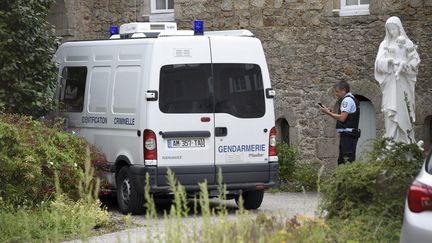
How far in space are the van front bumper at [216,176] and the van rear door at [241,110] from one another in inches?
0.5

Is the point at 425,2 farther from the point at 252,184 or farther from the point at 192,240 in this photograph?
the point at 192,240

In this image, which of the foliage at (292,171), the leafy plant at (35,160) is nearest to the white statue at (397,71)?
the foliage at (292,171)

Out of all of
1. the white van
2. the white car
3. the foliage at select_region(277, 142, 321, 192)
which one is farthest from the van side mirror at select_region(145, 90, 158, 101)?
the white car

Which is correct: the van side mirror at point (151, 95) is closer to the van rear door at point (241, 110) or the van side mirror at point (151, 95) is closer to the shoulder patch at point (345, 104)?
the van rear door at point (241, 110)

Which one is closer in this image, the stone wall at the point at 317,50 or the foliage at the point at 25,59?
the foliage at the point at 25,59

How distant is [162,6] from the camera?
22.8 metres

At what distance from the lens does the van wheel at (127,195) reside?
15.6 meters

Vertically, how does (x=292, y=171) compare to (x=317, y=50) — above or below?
below

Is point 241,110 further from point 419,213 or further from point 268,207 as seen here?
point 419,213

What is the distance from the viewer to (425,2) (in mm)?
19719

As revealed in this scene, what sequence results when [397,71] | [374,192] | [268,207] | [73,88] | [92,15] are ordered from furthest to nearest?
[92,15] → [397,71] → [73,88] → [268,207] → [374,192]

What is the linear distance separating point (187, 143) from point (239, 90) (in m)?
1.04

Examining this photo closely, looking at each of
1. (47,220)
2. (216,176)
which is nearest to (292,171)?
(216,176)

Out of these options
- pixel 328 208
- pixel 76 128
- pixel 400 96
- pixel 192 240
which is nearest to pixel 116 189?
pixel 76 128
